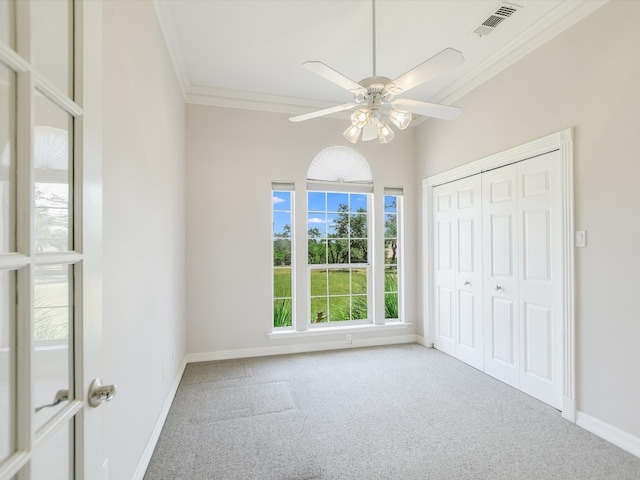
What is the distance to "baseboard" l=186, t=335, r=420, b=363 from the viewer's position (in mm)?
3680

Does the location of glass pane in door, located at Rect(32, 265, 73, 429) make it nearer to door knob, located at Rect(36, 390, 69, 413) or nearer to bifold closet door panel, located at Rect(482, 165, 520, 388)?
door knob, located at Rect(36, 390, 69, 413)

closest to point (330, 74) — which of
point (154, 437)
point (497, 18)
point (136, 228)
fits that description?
point (136, 228)

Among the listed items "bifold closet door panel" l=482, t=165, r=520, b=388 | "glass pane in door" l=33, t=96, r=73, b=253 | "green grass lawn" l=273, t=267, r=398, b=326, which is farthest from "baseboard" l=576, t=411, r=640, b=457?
"glass pane in door" l=33, t=96, r=73, b=253

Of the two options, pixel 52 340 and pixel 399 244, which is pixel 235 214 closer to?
pixel 399 244

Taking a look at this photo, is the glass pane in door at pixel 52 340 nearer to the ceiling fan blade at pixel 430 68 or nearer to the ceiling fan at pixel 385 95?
the ceiling fan at pixel 385 95

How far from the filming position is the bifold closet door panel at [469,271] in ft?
11.2

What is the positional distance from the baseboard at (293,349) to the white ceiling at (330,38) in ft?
9.60

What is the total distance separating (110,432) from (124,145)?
1346mm

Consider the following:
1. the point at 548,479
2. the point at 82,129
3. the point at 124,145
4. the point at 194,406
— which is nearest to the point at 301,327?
the point at 194,406

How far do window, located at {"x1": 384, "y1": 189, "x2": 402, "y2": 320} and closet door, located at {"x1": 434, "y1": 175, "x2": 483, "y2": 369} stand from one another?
51 centimetres

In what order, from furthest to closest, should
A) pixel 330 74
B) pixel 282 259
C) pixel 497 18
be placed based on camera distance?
pixel 282 259 → pixel 497 18 → pixel 330 74

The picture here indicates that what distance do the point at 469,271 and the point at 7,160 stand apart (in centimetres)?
375

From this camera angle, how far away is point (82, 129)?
79 cm

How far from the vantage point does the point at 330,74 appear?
199 cm
